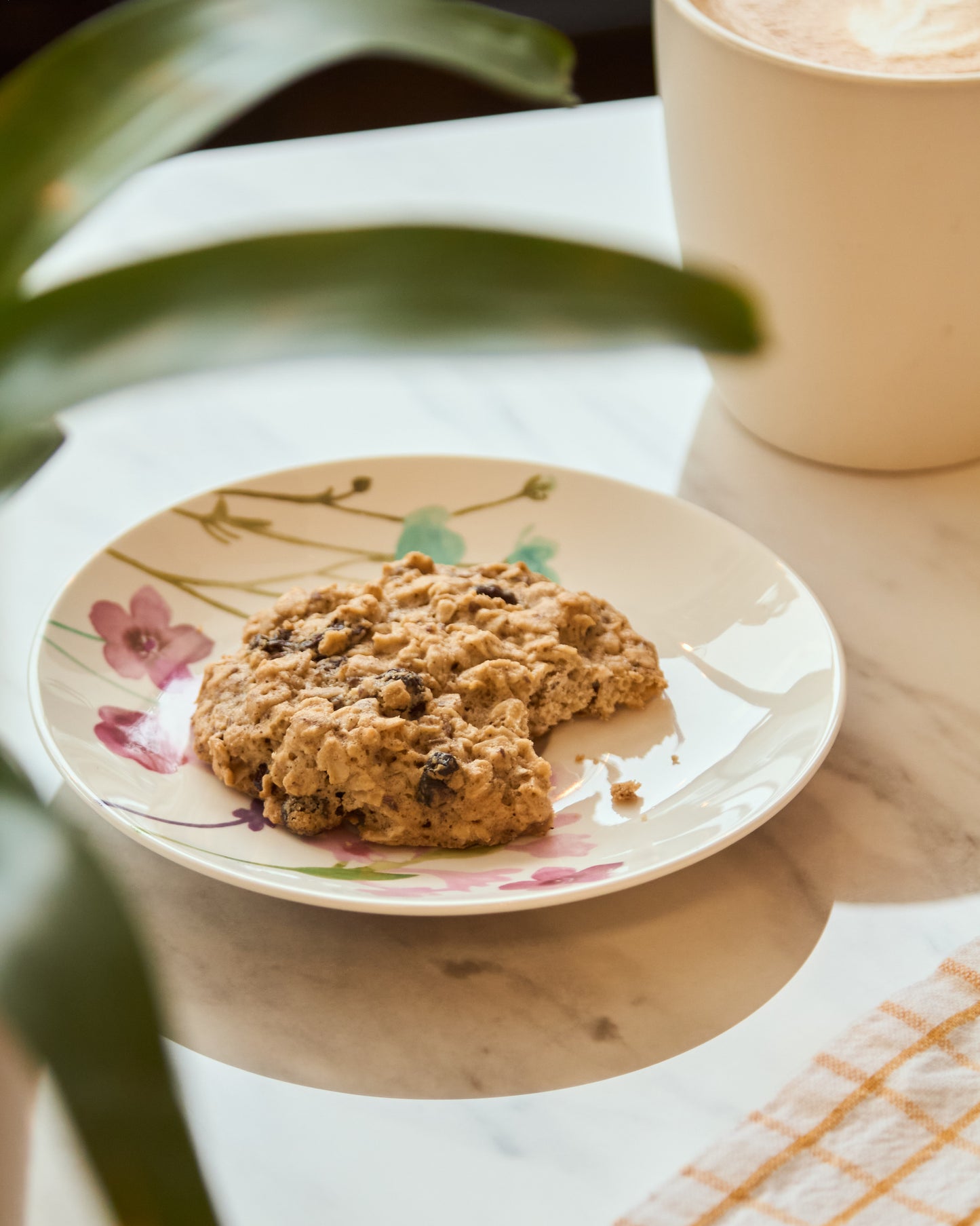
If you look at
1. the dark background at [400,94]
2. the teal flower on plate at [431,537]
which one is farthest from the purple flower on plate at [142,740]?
the dark background at [400,94]

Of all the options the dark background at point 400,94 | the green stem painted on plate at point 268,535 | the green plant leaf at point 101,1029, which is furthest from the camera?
the dark background at point 400,94

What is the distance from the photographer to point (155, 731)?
724mm

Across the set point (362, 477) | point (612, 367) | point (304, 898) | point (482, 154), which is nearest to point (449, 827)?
point (304, 898)

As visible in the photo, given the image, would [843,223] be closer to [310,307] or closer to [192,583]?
[192,583]

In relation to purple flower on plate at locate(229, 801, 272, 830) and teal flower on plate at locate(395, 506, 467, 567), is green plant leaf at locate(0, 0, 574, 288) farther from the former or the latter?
teal flower on plate at locate(395, 506, 467, 567)

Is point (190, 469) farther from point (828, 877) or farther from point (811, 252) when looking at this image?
point (828, 877)

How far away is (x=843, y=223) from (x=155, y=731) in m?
0.51

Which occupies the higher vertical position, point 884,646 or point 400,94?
point 884,646

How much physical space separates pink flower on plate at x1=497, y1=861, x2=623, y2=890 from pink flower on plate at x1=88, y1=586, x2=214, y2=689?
27 cm

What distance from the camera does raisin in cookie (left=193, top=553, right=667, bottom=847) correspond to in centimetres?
64

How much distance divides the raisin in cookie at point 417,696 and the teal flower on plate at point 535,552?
0.07m

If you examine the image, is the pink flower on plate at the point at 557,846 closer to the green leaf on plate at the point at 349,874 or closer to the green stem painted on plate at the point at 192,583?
the green leaf on plate at the point at 349,874

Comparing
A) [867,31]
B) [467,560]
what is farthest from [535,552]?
[867,31]

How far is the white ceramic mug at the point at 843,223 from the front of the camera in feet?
2.52
